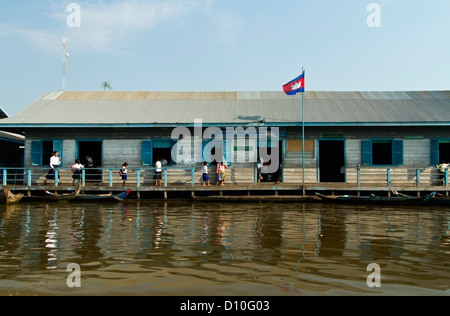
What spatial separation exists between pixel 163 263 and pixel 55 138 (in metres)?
14.0

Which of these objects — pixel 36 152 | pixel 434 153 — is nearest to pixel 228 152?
pixel 36 152

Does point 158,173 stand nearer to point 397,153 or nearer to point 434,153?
point 397,153

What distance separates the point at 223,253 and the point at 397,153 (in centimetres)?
1341

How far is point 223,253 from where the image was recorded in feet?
22.1

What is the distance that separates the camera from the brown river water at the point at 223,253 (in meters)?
4.91

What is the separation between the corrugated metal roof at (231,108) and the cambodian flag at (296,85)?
54.5 inches

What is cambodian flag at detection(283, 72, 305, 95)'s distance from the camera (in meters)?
16.4

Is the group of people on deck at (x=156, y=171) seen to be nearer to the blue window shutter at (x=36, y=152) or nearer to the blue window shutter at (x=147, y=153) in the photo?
the blue window shutter at (x=147, y=153)

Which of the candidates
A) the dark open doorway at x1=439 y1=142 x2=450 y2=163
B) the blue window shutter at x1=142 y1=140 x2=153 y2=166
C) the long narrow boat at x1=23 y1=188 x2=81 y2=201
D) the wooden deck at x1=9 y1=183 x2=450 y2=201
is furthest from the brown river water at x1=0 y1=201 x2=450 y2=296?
the dark open doorway at x1=439 y1=142 x2=450 y2=163

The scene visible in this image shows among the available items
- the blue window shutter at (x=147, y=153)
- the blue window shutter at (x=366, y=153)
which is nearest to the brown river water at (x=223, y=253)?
the blue window shutter at (x=366, y=153)

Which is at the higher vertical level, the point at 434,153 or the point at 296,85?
the point at 296,85

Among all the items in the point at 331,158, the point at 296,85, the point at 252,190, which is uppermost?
the point at 296,85

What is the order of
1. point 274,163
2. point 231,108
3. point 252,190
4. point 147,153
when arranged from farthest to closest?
point 231,108 < point 274,163 < point 147,153 < point 252,190

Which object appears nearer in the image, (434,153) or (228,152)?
(434,153)
